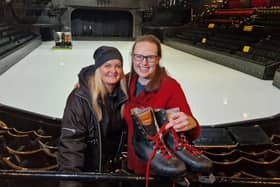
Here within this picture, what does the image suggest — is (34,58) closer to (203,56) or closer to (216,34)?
(203,56)

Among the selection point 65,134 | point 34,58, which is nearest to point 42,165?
point 65,134

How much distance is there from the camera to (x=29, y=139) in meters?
1.98

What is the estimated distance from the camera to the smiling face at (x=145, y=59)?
42.9 inches

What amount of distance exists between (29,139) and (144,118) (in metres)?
1.41

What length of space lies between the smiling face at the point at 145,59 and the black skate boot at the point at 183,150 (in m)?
0.24

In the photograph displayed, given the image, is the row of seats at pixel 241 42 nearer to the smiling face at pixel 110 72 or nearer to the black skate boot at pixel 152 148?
the smiling face at pixel 110 72

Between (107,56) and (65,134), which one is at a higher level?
(107,56)

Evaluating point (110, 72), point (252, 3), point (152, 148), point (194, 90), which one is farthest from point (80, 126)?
point (252, 3)

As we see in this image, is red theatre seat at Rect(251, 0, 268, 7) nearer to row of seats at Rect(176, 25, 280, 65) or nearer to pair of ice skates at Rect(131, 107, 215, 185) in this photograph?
row of seats at Rect(176, 25, 280, 65)

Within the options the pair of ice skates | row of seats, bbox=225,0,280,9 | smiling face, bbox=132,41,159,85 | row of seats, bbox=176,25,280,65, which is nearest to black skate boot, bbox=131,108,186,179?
the pair of ice skates

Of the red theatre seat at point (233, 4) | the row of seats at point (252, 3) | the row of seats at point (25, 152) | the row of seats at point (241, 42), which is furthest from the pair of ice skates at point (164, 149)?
the red theatre seat at point (233, 4)

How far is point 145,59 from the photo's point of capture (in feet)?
3.57

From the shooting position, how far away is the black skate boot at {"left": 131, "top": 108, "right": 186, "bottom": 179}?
81 cm

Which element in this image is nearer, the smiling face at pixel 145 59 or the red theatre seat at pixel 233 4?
the smiling face at pixel 145 59
